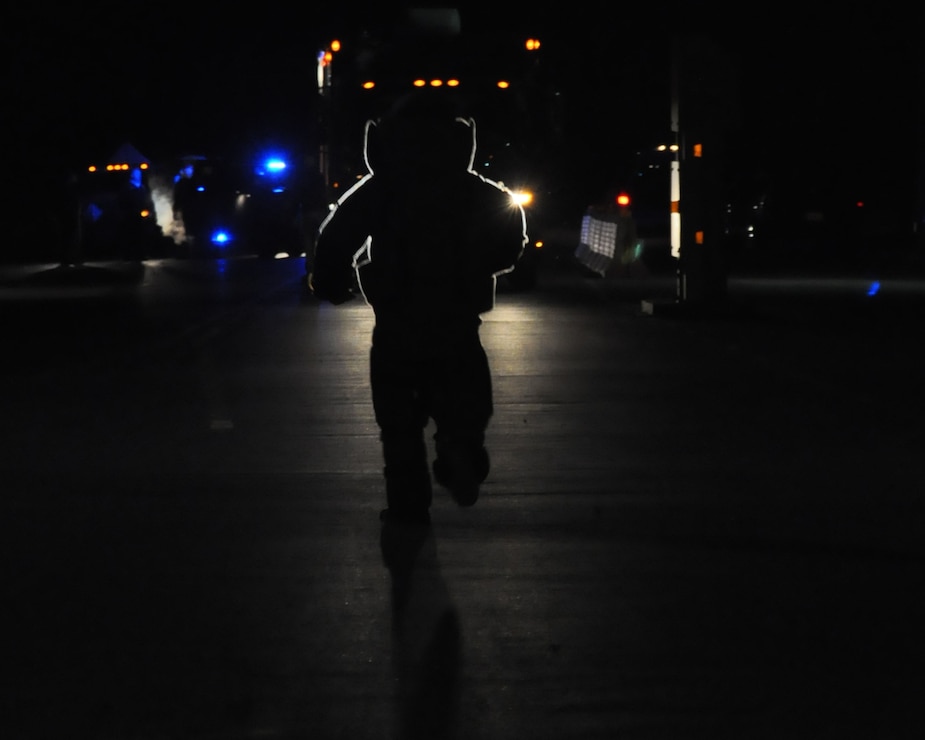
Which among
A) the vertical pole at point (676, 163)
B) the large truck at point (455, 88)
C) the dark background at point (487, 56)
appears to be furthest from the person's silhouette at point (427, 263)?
the large truck at point (455, 88)

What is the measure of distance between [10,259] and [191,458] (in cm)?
3804

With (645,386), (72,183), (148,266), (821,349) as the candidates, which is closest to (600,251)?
(72,183)

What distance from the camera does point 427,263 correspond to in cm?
779

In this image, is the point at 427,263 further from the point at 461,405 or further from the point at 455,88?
the point at 455,88

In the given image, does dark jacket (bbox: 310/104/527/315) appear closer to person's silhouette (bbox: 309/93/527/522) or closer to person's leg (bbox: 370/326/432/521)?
person's silhouette (bbox: 309/93/527/522)

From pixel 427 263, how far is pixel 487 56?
815 inches

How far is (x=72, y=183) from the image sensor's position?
110ft

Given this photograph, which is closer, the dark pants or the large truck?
the dark pants

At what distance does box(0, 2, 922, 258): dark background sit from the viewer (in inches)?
1222

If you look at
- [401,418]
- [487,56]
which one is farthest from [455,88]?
[401,418]

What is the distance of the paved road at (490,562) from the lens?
17.6 feet

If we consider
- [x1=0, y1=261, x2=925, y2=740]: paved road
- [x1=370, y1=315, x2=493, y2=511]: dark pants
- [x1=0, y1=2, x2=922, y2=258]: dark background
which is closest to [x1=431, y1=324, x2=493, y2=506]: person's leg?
[x1=370, y1=315, x2=493, y2=511]: dark pants

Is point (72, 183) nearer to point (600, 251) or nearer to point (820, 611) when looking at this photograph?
point (600, 251)

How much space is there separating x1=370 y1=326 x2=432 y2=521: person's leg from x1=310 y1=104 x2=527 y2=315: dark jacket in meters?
0.20
